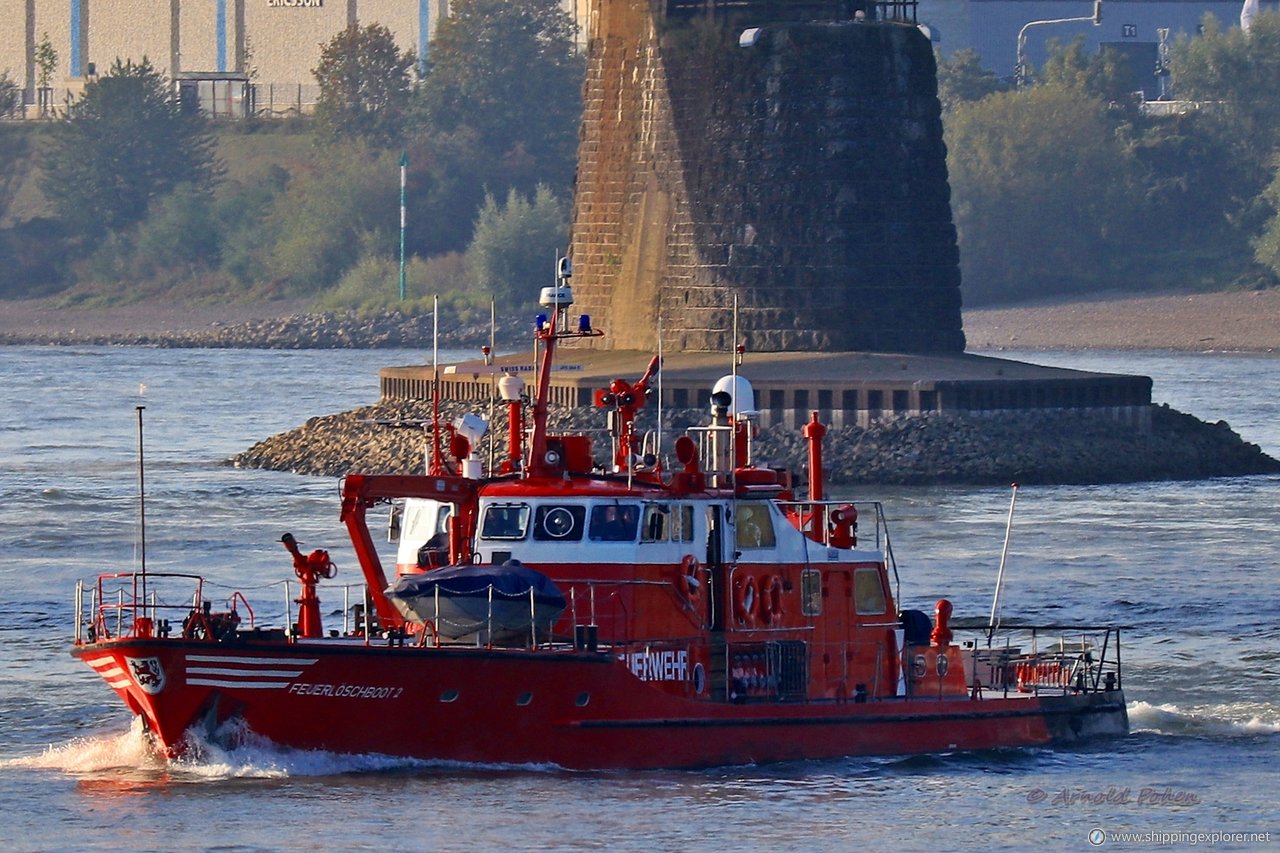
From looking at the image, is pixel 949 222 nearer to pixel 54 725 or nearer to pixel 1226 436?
pixel 1226 436

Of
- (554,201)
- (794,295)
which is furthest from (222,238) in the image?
(794,295)

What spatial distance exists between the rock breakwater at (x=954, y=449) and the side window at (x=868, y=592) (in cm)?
2997

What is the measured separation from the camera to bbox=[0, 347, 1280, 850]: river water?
75.5ft

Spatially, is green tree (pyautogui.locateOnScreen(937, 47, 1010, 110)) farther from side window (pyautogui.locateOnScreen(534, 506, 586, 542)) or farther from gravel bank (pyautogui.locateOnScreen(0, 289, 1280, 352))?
side window (pyautogui.locateOnScreen(534, 506, 586, 542))

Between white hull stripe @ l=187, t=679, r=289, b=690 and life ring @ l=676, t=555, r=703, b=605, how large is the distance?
3.45 meters

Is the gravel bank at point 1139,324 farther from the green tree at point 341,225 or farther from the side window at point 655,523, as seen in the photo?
the side window at point 655,523

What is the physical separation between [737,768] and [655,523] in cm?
211

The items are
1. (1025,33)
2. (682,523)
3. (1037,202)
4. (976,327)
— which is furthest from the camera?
(1025,33)

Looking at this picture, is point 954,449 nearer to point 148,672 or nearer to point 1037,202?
point 148,672

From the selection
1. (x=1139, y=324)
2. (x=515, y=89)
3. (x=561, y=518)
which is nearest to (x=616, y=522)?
(x=561, y=518)

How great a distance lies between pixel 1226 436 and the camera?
61.3 m

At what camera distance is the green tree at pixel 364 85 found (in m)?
131

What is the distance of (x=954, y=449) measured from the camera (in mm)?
58375

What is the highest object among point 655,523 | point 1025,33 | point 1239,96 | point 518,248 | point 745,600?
point 1025,33
